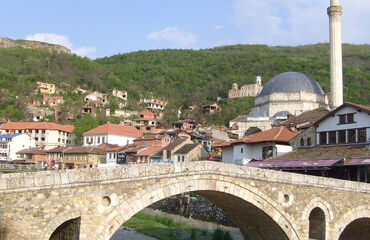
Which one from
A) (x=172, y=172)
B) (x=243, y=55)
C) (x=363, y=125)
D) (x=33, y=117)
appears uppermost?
(x=243, y=55)

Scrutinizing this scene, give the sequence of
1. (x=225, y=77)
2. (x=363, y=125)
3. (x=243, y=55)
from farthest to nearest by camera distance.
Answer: (x=243, y=55) < (x=225, y=77) < (x=363, y=125)

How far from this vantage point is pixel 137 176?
12898 mm

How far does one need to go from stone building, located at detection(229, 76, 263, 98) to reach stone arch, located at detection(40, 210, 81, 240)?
294 feet

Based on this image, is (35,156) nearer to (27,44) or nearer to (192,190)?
(192,190)

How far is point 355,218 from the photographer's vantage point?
55.1 ft

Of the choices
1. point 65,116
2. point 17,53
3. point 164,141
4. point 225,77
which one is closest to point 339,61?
point 164,141

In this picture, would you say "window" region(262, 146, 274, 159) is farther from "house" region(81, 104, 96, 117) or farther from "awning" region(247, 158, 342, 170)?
"house" region(81, 104, 96, 117)

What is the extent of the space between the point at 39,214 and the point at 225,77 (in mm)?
118524

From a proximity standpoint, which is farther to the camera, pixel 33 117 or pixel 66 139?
pixel 33 117

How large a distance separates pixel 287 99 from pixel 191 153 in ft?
85.9

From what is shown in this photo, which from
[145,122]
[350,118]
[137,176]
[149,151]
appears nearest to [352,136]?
[350,118]

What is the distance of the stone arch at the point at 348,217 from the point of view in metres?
16.2

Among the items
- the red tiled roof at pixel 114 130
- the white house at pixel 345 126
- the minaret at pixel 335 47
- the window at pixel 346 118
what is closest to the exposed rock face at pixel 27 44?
the red tiled roof at pixel 114 130

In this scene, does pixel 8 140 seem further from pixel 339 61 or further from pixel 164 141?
pixel 339 61
